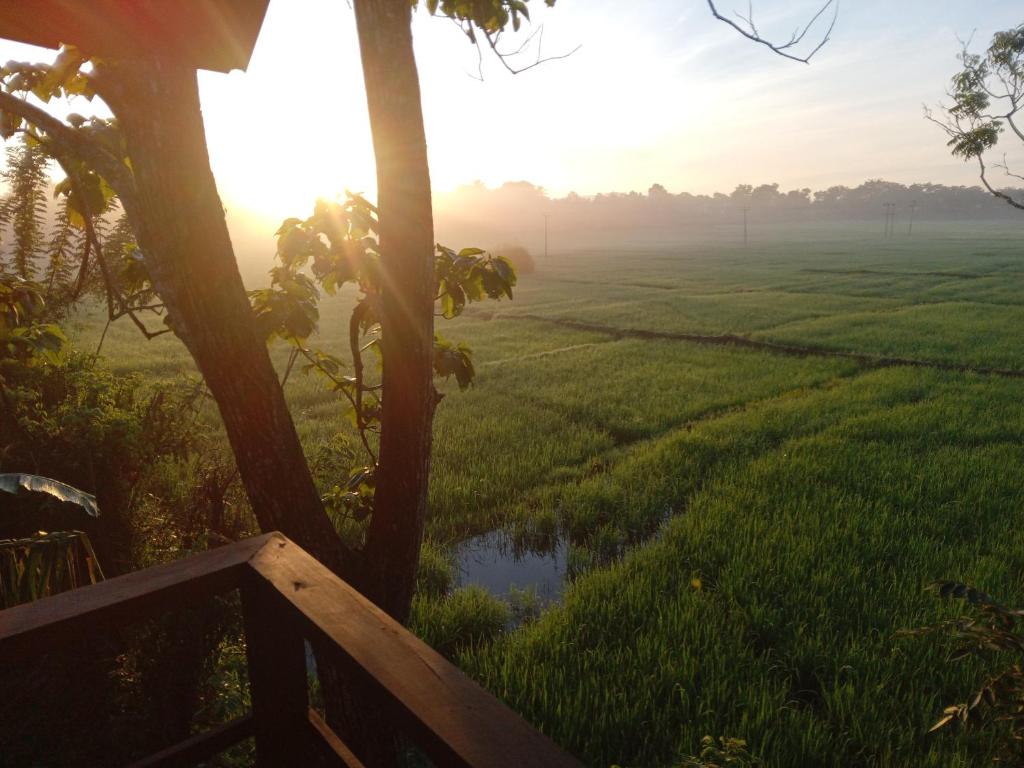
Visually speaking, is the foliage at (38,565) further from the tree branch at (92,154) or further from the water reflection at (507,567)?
the water reflection at (507,567)

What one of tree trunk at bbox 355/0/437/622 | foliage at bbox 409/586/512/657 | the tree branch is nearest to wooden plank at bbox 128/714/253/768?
tree trunk at bbox 355/0/437/622

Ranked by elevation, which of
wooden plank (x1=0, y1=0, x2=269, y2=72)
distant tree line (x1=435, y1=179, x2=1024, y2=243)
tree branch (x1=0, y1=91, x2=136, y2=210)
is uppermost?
distant tree line (x1=435, y1=179, x2=1024, y2=243)

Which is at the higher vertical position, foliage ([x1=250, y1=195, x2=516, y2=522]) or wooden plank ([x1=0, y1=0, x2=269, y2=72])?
wooden plank ([x1=0, y1=0, x2=269, y2=72])

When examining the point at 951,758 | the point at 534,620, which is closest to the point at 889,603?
the point at 951,758

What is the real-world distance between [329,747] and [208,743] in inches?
13.4

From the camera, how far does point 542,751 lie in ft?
2.57

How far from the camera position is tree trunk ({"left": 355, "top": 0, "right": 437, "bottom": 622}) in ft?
5.85

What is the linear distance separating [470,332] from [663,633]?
561 inches

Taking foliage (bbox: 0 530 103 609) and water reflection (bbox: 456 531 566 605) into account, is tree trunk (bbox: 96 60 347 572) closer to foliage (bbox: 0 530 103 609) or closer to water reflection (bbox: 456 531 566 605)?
foliage (bbox: 0 530 103 609)

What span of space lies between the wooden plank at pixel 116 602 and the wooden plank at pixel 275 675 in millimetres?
67

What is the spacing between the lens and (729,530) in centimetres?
505

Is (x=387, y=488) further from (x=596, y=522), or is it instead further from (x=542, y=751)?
(x=596, y=522)

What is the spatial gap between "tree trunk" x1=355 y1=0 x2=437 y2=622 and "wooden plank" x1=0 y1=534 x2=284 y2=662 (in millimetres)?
680

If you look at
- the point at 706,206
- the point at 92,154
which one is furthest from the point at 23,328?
the point at 706,206
